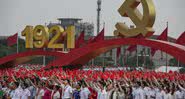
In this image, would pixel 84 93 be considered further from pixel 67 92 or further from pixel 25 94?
pixel 25 94

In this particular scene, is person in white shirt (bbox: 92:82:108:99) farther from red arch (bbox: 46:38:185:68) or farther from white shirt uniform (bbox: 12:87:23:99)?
red arch (bbox: 46:38:185:68)

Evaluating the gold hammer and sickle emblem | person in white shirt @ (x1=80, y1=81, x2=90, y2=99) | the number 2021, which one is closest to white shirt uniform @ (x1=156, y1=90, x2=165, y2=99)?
person in white shirt @ (x1=80, y1=81, x2=90, y2=99)

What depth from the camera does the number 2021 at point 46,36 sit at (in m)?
35.2

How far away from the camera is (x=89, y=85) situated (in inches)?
622

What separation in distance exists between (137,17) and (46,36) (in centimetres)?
1152

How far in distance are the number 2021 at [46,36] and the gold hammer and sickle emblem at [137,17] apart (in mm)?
8540

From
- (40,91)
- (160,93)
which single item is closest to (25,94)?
(40,91)

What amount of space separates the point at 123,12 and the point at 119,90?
38.3ft

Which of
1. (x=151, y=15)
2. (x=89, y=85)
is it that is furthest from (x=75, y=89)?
(x=151, y=15)

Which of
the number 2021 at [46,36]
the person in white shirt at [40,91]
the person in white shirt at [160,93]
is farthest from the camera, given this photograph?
Answer: the number 2021 at [46,36]

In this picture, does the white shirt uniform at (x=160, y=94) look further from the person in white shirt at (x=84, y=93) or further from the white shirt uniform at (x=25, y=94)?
the white shirt uniform at (x=25, y=94)

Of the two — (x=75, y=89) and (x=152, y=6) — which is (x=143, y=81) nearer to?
(x=75, y=89)

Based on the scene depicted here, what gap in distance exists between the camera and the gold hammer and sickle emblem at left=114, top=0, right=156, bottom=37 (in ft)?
81.5

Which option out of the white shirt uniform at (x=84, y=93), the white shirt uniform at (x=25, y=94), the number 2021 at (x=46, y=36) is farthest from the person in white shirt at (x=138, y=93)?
the number 2021 at (x=46, y=36)
